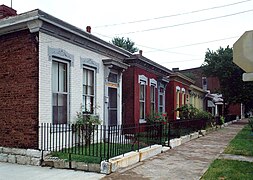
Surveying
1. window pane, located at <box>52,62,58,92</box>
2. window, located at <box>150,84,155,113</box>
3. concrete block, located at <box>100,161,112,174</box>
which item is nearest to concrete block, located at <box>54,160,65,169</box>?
concrete block, located at <box>100,161,112,174</box>

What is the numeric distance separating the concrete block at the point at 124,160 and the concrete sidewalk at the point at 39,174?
507 mm

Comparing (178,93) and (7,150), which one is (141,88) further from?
(7,150)

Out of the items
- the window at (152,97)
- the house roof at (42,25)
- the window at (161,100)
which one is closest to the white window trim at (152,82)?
the window at (152,97)

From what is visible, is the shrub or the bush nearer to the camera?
the shrub

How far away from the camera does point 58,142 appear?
29.1 feet

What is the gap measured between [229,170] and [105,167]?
10.6 ft

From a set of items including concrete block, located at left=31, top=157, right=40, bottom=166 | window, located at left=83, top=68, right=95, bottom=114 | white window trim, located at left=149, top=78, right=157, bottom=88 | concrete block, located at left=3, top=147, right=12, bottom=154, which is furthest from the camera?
white window trim, located at left=149, top=78, right=157, bottom=88

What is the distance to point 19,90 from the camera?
859 centimetres

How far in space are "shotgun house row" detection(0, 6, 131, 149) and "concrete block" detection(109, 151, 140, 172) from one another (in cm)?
257

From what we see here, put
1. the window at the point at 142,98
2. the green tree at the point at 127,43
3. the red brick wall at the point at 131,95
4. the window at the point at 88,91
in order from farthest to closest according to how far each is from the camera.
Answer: the green tree at the point at 127,43 < the window at the point at 142,98 < the red brick wall at the point at 131,95 < the window at the point at 88,91

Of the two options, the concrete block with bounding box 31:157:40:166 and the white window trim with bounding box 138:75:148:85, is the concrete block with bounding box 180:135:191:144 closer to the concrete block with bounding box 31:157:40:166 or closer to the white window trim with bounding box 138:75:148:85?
the white window trim with bounding box 138:75:148:85

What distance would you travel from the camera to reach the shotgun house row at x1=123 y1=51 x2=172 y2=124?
13898 millimetres

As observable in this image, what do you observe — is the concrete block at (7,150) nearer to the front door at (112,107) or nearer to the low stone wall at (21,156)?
the low stone wall at (21,156)

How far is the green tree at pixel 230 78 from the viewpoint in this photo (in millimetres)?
31312
